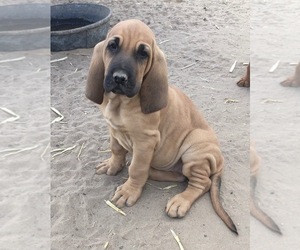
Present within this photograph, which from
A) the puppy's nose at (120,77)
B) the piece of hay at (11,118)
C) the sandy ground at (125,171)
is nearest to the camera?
the sandy ground at (125,171)

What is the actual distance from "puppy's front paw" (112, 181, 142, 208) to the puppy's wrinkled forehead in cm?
95

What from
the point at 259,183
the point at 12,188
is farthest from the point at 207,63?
the point at 259,183

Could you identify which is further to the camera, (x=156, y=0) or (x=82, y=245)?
(x=156, y=0)

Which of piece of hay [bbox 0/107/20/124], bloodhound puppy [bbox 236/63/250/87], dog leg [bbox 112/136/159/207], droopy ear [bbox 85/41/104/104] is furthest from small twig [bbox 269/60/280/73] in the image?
piece of hay [bbox 0/107/20/124]

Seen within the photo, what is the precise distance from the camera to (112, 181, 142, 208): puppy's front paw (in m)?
3.20

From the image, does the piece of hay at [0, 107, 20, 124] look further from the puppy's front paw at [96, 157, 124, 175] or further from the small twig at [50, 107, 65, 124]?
the puppy's front paw at [96, 157, 124, 175]

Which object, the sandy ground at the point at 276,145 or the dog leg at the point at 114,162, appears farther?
the dog leg at the point at 114,162

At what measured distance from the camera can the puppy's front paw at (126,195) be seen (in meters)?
3.20

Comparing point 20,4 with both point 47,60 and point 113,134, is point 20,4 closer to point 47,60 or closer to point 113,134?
point 47,60

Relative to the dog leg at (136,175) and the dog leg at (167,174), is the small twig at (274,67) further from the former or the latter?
the dog leg at (167,174)

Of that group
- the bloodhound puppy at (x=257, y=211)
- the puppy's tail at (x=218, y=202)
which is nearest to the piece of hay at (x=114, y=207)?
the puppy's tail at (x=218, y=202)

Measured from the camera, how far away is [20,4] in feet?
19.4

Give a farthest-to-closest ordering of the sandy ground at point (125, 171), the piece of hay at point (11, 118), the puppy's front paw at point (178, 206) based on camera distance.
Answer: the piece of hay at point (11, 118)
the puppy's front paw at point (178, 206)
the sandy ground at point (125, 171)

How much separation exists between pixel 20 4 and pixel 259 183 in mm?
4521
